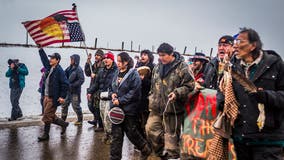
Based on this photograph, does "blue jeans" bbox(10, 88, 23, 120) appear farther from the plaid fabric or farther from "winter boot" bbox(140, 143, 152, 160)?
the plaid fabric

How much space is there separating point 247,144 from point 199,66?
9.64 ft

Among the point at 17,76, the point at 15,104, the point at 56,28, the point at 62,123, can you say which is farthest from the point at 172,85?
the point at 17,76

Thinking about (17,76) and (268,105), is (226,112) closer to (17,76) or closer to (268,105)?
(268,105)

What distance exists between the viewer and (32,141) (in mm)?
7293

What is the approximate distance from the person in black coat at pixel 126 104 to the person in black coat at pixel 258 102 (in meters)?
2.49

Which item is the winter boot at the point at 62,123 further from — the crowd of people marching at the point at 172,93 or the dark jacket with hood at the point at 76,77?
the dark jacket with hood at the point at 76,77

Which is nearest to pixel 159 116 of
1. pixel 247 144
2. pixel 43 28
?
pixel 247 144

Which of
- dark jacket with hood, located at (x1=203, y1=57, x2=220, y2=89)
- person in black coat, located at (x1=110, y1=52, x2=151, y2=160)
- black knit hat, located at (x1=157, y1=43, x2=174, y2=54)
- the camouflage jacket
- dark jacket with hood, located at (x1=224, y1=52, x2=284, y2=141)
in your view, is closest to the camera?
dark jacket with hood, located at (x1=224, y1=52, x2=284, y2=141)

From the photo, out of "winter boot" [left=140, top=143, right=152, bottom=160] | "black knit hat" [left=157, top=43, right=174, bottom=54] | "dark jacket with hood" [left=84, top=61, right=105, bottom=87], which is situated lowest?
"winter boot" [left=140, top=143, right=152, bottom=160]

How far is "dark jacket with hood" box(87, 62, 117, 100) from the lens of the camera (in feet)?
25.3

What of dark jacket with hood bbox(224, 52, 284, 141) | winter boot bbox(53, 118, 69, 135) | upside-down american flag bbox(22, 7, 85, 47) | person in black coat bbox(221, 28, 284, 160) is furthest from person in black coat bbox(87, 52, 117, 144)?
dark jacket with hood bbox(224, 52, 284, 141)

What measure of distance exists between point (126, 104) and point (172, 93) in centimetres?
113

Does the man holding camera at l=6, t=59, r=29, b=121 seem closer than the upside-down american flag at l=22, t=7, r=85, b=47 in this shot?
No

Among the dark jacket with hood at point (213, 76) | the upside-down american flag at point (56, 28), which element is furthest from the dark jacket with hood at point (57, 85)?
the dark jacket with hood at point (213, 76)
